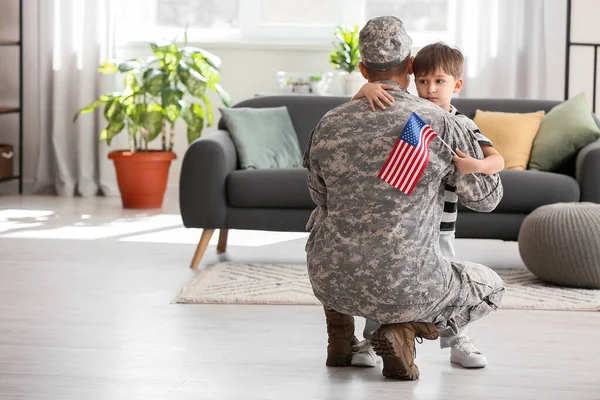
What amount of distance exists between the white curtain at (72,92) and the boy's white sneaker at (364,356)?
14.3 ft

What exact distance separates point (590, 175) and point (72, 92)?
3809 millimetres

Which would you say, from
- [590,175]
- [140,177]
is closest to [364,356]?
[590,175]

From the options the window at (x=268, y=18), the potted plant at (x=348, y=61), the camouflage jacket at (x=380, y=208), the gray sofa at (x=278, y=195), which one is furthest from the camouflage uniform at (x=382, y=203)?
the window at (x=268, y=18)

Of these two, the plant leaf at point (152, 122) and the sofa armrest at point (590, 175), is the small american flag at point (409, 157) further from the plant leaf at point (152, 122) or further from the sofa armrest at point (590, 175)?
the plant leaf at point (152, 122)

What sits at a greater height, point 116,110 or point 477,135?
point 477,135

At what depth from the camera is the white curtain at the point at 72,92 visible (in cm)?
686

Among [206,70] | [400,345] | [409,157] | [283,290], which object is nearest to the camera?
[409,157]

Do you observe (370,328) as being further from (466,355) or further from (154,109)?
(154,109)

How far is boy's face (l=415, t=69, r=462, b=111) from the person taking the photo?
2689mm

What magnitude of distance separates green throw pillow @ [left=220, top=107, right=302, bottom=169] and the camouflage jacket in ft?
6.96

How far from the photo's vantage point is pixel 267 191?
4426 mm

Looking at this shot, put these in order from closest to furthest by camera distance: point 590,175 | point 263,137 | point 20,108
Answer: point 590,175, point 263,137, point 20,108

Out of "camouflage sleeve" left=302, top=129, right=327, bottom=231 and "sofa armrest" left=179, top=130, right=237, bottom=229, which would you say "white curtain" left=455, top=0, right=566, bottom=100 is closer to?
"sofa armrest" left=179, top=130, right=237, bottom=229

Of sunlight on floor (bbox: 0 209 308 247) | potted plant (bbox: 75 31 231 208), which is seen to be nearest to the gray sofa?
sunlight on floor (bbox: 0 209 308 247)
